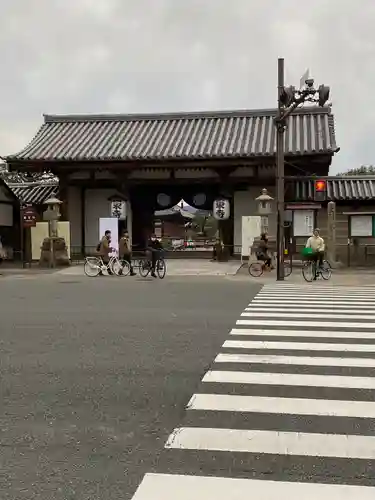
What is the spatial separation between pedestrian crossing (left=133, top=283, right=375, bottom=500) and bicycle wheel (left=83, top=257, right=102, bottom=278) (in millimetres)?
12324

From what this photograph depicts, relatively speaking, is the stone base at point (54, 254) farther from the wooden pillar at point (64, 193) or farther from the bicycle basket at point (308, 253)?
the bicycle basket at point (308, 253)

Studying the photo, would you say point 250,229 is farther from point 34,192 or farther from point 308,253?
point 34,192

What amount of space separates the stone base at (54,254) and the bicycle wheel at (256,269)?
28.5 feet

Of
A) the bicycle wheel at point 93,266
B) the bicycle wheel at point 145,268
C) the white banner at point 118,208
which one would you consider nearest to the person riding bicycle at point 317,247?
the bicycle wheel at point 145,268

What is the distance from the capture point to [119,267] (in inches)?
774

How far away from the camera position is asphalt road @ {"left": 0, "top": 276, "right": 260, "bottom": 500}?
351 cm

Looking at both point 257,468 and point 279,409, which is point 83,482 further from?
point 279,409

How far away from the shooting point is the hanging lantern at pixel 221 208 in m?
25.1

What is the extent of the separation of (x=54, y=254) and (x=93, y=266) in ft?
13.6

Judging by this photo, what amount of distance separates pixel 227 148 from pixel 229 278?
864cm

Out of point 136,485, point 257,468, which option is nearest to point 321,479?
point 257,468

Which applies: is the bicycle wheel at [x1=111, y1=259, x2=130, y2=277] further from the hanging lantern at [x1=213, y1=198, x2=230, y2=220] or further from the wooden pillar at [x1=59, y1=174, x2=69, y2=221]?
the wooden pillar at [x1=59, y1=174, x2=69, y2=221]

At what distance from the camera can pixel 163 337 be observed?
7.79 metres

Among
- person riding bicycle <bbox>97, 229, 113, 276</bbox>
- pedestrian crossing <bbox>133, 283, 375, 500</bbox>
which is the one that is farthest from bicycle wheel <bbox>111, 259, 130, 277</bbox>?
pedestrian crossing <bbox>133, 283, 375, 500</bbox>
